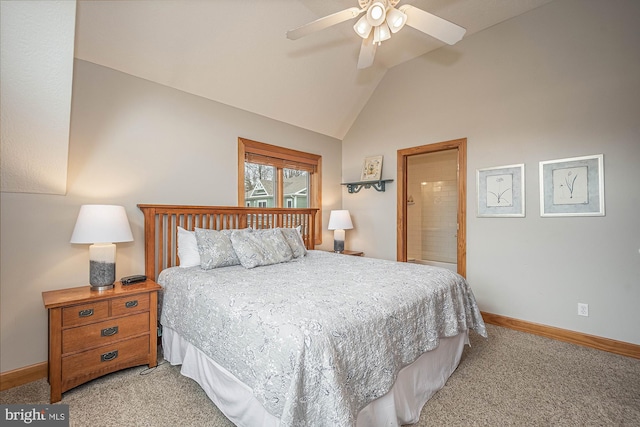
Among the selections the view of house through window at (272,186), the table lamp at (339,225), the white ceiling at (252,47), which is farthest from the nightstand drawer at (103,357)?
the table lamp at (339,225)

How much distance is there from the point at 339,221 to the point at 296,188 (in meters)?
0.81

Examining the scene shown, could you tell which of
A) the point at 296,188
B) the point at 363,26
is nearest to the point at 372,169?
the point at 296,188

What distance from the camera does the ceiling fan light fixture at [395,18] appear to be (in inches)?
76.9

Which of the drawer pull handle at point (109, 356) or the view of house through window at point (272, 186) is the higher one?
the view of house through window at point (272, 186)

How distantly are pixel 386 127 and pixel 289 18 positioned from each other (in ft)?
6.55

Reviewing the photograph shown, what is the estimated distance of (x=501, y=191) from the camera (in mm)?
3191

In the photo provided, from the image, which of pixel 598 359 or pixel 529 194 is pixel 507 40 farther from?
pixel 598 359

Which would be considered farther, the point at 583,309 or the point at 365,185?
the point at 365,185

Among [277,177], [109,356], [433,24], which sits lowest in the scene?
[109,356]

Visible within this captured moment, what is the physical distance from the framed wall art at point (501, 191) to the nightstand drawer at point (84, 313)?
12.3 feet

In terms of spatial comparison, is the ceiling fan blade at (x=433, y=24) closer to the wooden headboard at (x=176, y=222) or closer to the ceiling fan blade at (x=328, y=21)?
the ceiling fan blade at (x=328, y=21)

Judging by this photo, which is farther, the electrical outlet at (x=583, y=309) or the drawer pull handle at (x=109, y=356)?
the electrical outlet at (x=583, y=309)

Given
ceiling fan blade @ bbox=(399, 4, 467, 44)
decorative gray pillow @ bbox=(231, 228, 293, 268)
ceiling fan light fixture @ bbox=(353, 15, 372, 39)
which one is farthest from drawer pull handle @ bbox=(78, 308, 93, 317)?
ceiling fan blade @ bbox=(399, 4, 467, 44)

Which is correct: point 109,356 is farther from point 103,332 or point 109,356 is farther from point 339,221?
point 339,221
